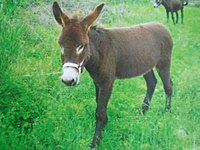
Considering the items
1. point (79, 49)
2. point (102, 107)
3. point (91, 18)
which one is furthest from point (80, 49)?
point (102, 107)

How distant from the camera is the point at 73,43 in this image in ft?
5.61

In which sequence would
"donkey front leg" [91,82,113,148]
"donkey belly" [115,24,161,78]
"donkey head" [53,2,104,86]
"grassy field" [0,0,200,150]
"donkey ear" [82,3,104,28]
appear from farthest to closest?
"donkey belly" [115,24,161,78], "donkey front leg" [91,82,113,148], "grassy field" [0,0,200,150], "donkey ear" [82,3,104,28], "donkey head" [53,2,104,86]

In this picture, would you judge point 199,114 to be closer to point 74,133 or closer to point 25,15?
point 74,133

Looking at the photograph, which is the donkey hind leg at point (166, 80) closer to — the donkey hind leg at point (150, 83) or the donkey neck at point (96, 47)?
the donkey hind leg at point (150, 83)

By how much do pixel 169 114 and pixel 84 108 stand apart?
46cm

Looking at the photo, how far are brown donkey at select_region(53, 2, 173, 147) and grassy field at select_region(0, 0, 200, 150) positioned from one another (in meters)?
0.10

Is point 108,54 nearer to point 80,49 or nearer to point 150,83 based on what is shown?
point 80,49

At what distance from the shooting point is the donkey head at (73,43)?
5.50 feet

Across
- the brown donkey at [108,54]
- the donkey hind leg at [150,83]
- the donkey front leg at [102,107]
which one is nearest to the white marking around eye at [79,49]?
the brown donkey at [108,54]

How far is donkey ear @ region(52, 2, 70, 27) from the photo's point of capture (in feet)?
5.83

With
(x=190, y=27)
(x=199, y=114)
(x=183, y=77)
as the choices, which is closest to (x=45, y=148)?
(x=199, y=114)

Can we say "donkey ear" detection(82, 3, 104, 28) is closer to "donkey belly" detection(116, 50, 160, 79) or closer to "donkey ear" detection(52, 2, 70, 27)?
"donkey ear" detection(52, 2, 70, 27)

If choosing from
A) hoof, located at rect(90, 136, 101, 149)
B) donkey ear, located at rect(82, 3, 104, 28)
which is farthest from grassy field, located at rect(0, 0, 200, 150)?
donkey ear, located at rect(82, 3, 104, 28)

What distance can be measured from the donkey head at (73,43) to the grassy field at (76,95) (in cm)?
30
